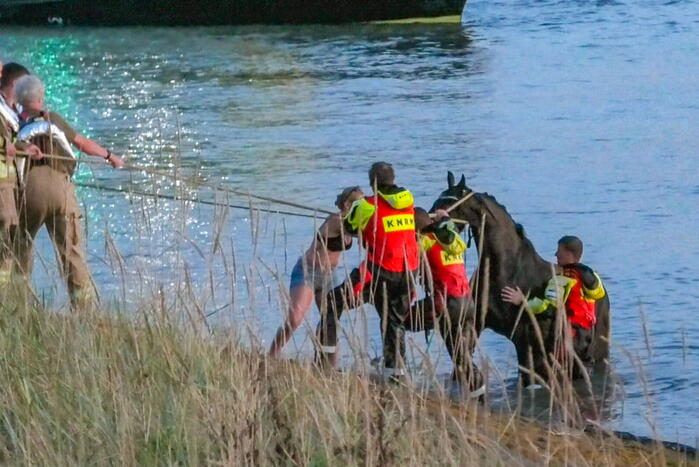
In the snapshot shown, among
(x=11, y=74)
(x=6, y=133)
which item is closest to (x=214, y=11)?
(x=11, y=74)

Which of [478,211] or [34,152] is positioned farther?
[478,211]

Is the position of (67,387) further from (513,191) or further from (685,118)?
(685,118)

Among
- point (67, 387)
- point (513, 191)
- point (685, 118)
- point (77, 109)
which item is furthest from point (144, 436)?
point (77, 109)

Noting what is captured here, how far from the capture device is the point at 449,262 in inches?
335

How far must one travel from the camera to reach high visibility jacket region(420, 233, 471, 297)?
8.45m

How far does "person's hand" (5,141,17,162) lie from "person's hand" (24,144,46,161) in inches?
2.8

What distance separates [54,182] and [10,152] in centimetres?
58

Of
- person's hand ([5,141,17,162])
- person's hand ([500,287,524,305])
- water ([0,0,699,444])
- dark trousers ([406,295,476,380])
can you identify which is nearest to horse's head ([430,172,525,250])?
person's hand ([500,287,524,305])

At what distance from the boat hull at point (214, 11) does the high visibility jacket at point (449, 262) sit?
99.2ft

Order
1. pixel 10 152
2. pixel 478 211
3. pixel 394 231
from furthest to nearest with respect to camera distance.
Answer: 1. pixel 478 211
2. pixel 394 231
3. pixel 10 152

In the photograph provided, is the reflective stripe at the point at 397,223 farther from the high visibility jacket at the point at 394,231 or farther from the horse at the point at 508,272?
the horse at the point at 508,272

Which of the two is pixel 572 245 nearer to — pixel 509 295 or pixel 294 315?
pixel 509 295

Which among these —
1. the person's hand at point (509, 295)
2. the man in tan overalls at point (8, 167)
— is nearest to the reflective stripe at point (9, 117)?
the man in tan overalls at point (8, 167)

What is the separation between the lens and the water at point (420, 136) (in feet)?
31.2
